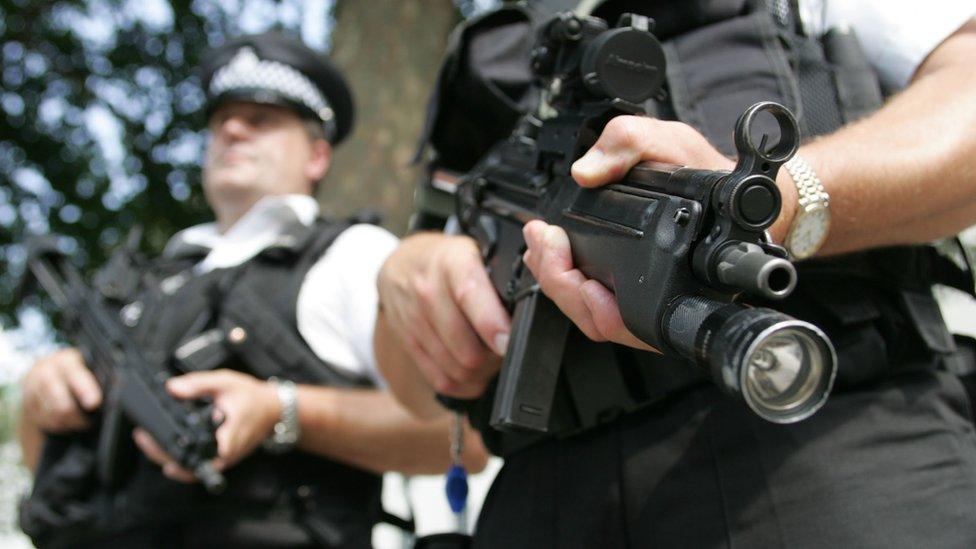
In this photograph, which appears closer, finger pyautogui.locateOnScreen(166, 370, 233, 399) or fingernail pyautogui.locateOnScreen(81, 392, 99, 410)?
finger pyautogui.locateOnScreen(166, 370, 233, 399)

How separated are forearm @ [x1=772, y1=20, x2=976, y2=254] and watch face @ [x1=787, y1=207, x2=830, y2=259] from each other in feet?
0.05

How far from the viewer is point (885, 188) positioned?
103 centimetres

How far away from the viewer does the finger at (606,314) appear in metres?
0.96

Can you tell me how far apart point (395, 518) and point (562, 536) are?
1124 millimetres

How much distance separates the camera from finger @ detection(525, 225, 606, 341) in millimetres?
1036

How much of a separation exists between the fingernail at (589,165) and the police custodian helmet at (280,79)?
2.10 meters

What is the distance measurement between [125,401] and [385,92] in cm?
247

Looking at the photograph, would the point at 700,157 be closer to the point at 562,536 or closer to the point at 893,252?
the point at 893,252

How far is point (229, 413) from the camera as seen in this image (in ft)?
7.27

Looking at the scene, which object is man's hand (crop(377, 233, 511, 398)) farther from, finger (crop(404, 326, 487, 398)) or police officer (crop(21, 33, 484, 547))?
police officer (crop(21, 33, 484, 547))

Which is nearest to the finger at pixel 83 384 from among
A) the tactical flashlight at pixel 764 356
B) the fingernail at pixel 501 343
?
the fingernail at pixel 501 343

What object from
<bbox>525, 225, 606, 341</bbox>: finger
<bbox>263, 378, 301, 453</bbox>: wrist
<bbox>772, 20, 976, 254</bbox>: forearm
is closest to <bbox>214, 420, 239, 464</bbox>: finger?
<bbox>263, 378, 301, 453</bbox>: wrist

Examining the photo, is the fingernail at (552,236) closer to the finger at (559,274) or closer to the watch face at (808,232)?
the finger at (559,274)

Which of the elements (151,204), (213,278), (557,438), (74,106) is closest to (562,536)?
(557,438)
